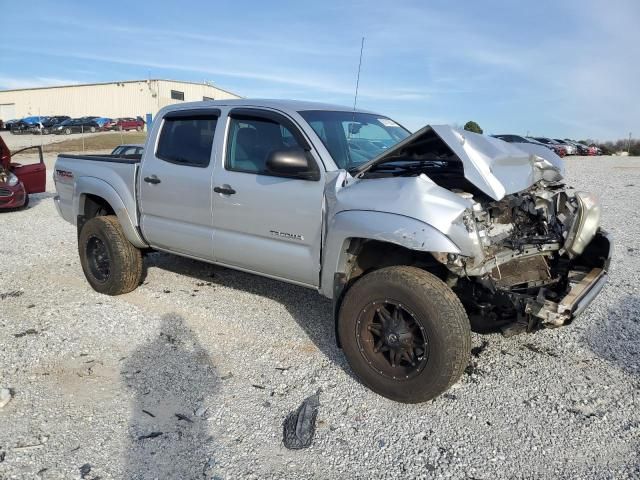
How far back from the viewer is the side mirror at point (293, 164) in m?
3.60

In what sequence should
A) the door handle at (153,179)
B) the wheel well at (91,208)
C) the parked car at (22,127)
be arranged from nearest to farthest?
the door handle at (153,179) < the wheel well at (91,208) < the parked car at (22,127)

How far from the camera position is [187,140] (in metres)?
4.77

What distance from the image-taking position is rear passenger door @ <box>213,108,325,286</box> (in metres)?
3.79

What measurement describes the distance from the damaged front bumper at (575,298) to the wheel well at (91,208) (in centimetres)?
452

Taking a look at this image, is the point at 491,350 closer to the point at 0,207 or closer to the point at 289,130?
→ the point at 289,130

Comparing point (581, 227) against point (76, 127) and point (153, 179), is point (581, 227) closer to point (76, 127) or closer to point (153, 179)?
point (153, 179)

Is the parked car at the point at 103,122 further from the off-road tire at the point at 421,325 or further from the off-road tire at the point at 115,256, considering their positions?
the off-road tire at the point at 421,325

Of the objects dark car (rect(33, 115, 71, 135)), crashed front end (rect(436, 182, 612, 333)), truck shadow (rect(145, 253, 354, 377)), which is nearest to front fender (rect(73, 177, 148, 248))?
truck shadow (rect(145, 253, 354, 377))

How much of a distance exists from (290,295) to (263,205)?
5.28ft

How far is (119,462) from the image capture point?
2.75 m

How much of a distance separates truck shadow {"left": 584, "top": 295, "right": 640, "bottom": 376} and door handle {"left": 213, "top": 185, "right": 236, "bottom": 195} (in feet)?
10.4

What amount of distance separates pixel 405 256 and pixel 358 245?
0.38 m

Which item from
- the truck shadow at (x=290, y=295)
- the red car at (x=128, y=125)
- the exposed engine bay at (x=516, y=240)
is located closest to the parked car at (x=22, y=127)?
the red car at (x=128, y=125)

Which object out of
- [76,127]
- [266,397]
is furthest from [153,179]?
[76,127]
